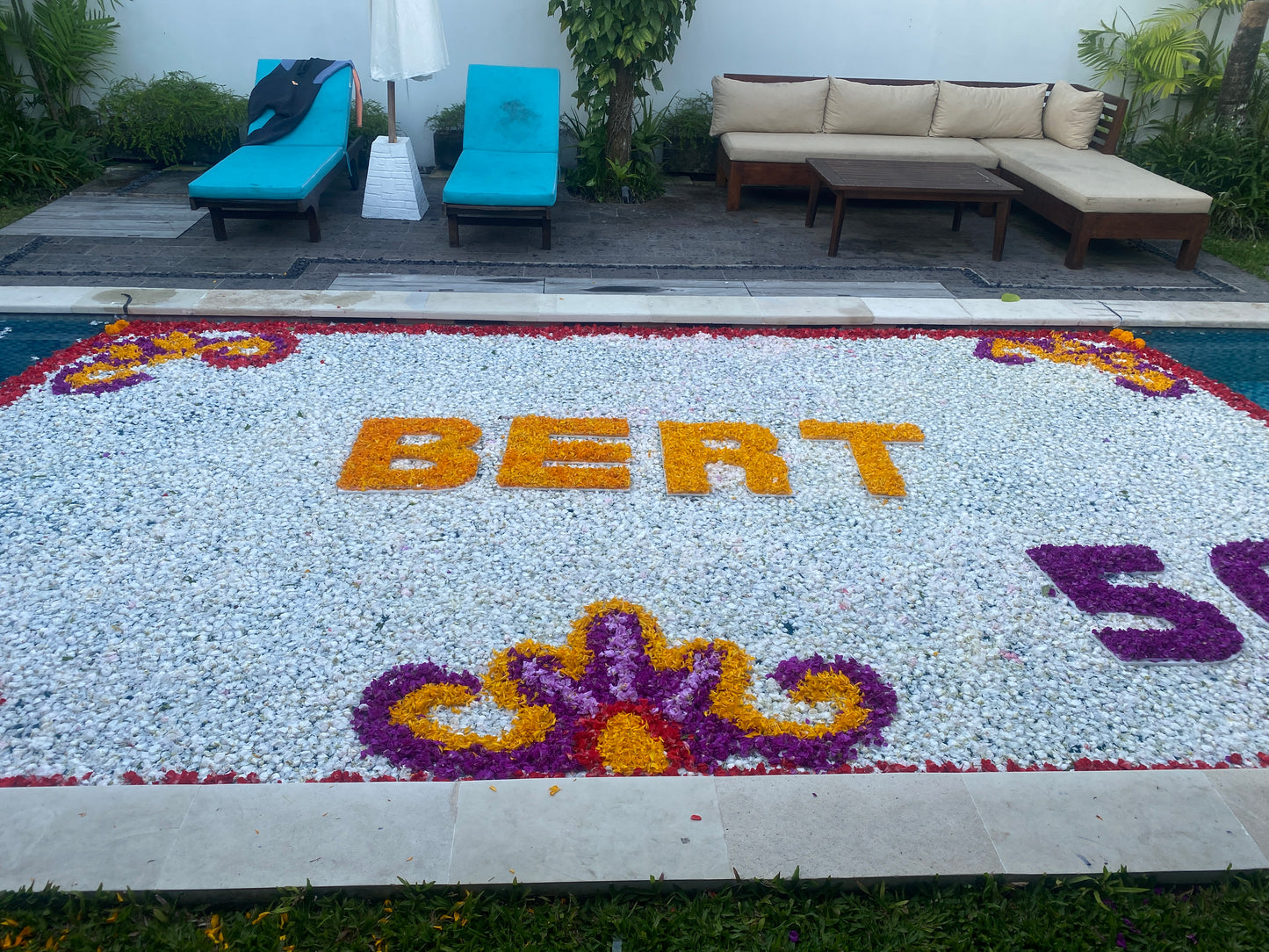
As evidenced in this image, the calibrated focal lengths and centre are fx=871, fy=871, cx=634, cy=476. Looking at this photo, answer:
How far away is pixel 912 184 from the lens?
7016 mm

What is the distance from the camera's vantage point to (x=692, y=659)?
10.5 feet

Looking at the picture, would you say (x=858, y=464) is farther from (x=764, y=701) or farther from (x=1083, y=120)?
(x=1083, y=120)

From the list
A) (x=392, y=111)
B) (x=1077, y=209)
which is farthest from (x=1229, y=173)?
(x=392, y=111)

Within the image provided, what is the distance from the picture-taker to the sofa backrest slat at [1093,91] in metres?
8.41

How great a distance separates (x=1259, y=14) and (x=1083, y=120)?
1719 millimetres

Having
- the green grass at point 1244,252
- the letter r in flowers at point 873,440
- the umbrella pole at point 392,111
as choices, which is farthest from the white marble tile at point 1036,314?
the umbrella pole at point 392,111

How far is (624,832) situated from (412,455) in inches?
98.5

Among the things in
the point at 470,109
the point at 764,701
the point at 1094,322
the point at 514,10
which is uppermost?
the point at 514,10

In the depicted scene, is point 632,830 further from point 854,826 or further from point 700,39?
point 700,39

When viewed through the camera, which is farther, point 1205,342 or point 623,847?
point 1205,342

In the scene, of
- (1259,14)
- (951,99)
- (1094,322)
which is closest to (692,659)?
(1094,322)

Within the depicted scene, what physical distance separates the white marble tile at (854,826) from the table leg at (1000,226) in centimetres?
584

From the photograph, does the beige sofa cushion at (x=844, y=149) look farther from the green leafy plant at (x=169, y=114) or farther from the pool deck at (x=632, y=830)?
the pool deck at (x=632, y=830)

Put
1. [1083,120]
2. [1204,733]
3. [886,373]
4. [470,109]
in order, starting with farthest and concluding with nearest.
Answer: [1083,120] < [470,109] < [886,373] < [1204,733]
